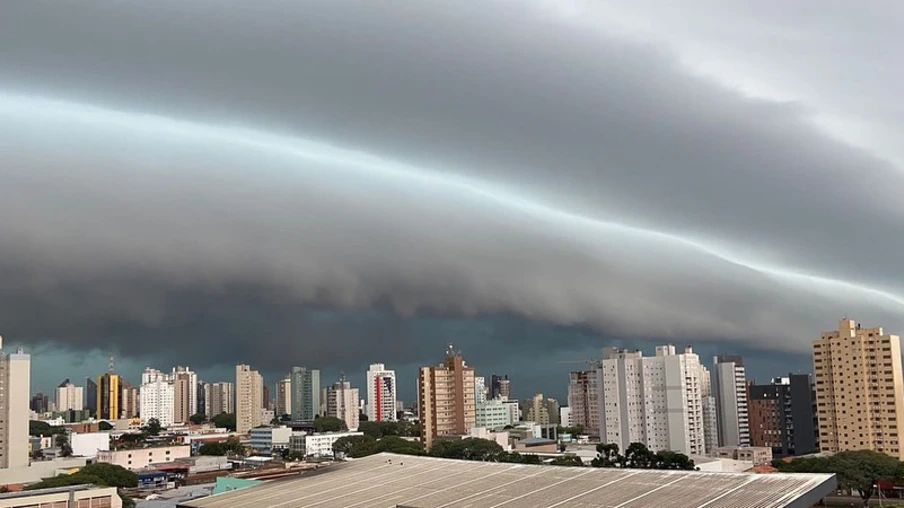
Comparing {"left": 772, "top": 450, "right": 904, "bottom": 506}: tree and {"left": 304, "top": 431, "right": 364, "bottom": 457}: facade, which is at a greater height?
{"left": 772, "top": 450, "right": 904, "bottom": 506}: tree

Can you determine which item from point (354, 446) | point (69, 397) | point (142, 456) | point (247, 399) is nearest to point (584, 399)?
point (354, 446)

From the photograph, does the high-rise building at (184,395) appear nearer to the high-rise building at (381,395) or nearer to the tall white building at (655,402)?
the high-rise building at (381,395)

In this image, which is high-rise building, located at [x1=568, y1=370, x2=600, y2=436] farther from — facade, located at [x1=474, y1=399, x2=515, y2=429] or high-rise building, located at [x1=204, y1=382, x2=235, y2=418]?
high-rise building, located at [x1=204, y1=382, x2=235, y2=418]

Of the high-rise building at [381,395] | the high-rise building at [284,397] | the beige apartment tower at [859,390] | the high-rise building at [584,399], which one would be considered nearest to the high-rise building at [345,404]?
the high-rise building at [381,395]

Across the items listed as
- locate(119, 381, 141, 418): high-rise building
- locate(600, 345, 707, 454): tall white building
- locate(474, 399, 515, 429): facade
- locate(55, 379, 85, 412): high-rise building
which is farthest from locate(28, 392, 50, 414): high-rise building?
locate(600, 345, 707, 454): tall white building

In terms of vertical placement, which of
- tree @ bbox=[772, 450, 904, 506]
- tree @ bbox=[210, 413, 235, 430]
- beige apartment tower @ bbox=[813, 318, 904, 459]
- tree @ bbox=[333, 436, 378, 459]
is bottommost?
tree @ bbox=[210, 413, 235, 430]

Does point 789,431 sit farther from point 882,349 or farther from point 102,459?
point 102,459
